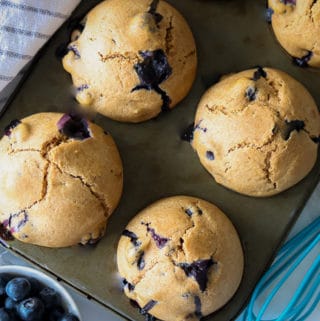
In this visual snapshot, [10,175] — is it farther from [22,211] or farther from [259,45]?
[259,45]

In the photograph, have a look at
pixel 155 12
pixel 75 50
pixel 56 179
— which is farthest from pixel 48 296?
pixel 155 12

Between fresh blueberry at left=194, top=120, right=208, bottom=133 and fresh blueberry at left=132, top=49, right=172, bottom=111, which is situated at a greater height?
fresh blueberry at left=132, top=49, right=172, bottom=111

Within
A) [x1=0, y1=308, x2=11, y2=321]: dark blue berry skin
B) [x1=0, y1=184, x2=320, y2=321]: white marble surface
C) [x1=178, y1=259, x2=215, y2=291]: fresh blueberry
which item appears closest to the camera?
[x1=178, y1=259, x2=215, y2=291]: fresh blueberry

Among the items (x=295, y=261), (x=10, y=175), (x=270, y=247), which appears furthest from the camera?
(x=295, y=261)

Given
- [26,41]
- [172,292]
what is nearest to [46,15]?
[26,41]

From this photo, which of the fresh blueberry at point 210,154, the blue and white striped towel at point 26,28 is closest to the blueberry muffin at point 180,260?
the fresh blueberry at point 210,154

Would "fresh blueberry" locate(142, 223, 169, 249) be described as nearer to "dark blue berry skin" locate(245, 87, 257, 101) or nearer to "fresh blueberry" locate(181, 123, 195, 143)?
"fresh blueberry" locate(181, 123, 195, 143)

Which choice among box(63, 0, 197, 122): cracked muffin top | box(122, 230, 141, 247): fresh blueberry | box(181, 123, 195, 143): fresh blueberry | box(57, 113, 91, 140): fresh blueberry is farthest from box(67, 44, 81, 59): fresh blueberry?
box(122, 230, 141, 247): fresh blueberry
